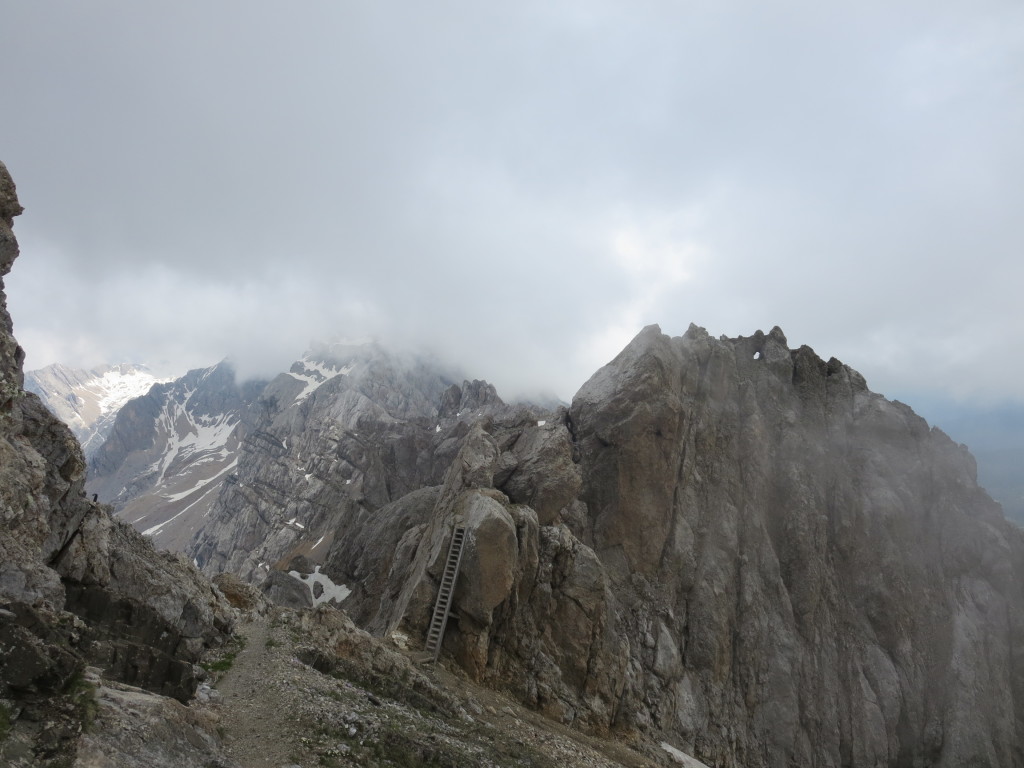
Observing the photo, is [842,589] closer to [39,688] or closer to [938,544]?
[938,544]

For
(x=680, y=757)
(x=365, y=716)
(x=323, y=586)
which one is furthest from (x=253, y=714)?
(x=323, y=586)

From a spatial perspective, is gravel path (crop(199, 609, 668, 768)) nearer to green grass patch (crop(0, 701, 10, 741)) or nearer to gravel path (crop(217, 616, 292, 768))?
gravel path (crop(217, 616, 292, 768))

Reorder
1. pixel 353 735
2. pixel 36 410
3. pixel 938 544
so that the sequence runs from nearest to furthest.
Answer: pixel 353 735
pixel 36 410
pixel 938 544

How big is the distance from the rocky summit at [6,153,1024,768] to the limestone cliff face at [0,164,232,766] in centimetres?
8

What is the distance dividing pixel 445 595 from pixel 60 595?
66.6 feet

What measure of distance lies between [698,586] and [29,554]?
46617 mm

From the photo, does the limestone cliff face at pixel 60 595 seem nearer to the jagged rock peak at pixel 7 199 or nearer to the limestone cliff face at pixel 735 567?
the jagged rock peak at pixel 7 199

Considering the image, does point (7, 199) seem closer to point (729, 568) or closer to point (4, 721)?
point (4, 721)

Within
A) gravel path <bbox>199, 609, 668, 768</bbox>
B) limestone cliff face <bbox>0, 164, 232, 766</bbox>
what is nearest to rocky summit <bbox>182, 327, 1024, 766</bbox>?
gravel path <bbox>199, 609, 668, 768</bbox>

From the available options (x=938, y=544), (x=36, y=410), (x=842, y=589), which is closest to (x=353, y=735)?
(x=36, y=410)

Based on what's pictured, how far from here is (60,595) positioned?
56.0ft

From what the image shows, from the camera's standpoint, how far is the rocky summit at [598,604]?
17.5m

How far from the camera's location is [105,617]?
19328 mm

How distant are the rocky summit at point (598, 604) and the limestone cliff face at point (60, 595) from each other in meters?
0.08
